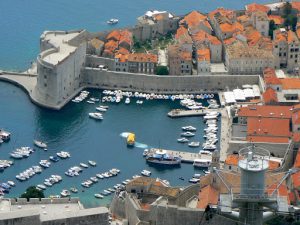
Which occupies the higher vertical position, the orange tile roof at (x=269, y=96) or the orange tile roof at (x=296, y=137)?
the orange tile roof at (x=269, y=96)

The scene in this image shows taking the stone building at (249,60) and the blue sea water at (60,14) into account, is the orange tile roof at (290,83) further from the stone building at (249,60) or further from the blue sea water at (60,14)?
the blue sea water at (60,14)

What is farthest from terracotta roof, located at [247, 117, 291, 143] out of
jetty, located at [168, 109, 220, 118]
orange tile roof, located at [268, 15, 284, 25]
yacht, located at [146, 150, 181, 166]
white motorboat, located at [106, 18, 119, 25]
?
white motorboat, located at [106, 18, 119, 25]

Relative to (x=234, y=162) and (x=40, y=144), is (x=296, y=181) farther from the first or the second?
(x=40, y=144)

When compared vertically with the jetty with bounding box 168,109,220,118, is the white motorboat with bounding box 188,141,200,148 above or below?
below

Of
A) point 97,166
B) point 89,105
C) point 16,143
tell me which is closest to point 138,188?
point 97,166

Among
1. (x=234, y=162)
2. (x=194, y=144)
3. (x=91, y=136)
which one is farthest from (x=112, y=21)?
(x=234, y=162)

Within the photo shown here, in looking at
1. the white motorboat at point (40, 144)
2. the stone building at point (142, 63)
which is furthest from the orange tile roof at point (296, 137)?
the stone building at point (142, 63)

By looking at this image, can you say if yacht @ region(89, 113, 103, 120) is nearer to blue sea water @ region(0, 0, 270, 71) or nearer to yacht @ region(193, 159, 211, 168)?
yacht @ region(193, 159, 211, 168)

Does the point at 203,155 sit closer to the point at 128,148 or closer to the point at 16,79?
the point at 128,148
